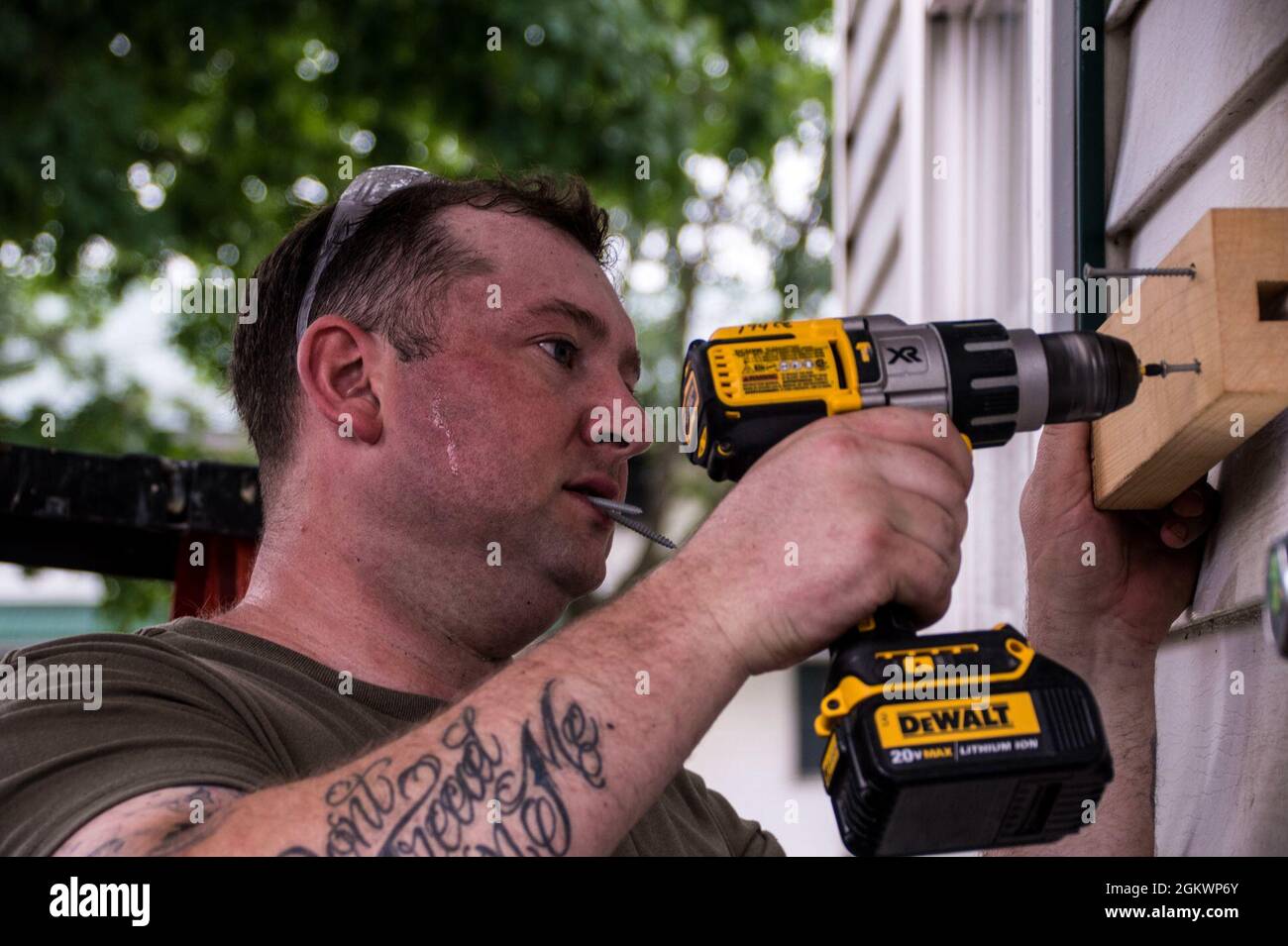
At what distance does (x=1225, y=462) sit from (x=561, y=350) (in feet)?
2.82

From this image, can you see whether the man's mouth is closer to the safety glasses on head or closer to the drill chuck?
the safety glasses on head

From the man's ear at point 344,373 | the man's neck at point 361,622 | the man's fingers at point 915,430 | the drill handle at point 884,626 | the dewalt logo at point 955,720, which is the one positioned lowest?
the dewalt logo at point 955,720

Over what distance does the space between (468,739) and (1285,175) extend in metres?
0.90

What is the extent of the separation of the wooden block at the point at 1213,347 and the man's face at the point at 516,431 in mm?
727

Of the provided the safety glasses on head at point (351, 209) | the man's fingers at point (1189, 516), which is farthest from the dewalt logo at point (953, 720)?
the safety glasses on head at point (351, 209)

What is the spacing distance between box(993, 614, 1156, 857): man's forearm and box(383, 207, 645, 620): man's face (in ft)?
2.12

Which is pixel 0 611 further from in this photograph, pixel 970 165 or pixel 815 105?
pixel 970 165

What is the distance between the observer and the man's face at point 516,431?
5.82 feet

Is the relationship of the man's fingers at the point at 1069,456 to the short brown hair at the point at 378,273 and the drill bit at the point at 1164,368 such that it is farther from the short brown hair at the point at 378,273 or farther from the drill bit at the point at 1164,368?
the short brown hair at the point at 378,273

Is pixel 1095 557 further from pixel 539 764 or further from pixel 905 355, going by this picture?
pixel 539 764

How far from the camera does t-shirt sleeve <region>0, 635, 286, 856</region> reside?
4.07ft

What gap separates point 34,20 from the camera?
5.12 m

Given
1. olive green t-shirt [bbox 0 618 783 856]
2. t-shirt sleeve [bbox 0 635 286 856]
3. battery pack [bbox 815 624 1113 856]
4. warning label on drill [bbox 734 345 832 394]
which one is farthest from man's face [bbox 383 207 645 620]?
battery pack [bbox 815 624 1113 856]
